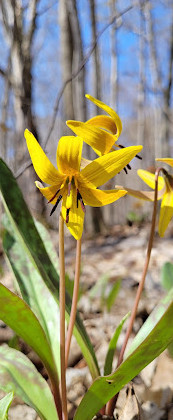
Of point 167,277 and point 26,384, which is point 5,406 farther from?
point 167,277

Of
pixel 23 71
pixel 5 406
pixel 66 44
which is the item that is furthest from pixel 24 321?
pixel 66 44

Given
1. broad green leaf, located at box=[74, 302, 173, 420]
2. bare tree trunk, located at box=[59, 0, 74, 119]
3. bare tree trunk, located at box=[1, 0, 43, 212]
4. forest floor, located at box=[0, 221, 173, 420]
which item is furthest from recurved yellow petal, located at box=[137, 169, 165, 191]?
bare tree trunk, located at box=[59, 0, 74, 119]

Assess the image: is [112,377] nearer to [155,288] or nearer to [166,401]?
[166,401]

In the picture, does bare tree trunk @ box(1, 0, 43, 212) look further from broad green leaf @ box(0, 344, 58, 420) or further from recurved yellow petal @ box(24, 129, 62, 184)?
broad green leaf @ box(0, 344, 58, 420)

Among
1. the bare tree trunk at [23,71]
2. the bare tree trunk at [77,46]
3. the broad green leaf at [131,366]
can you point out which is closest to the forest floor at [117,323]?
the broad green leaf at [131,366]

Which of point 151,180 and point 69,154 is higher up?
point 69,154
